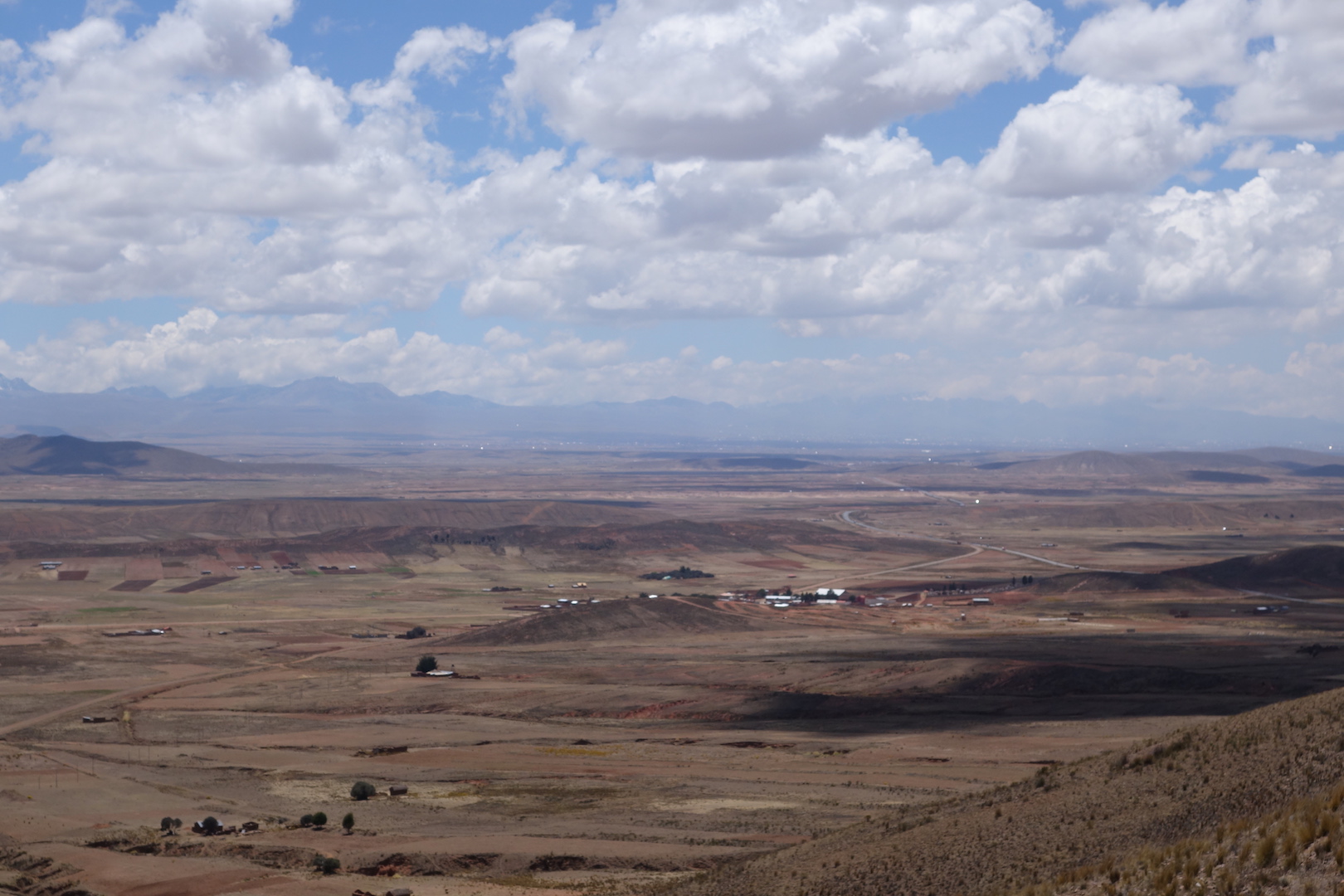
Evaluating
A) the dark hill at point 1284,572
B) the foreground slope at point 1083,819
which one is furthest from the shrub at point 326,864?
the dark hill at point 1284,572

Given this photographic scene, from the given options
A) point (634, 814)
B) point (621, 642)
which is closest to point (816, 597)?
point (621, 642)

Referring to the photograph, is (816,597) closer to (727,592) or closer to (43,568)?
(727,592)

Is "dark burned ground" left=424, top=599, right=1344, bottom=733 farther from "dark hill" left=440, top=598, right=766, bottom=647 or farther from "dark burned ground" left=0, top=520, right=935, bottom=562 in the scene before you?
"dark burned ground" left=0, top=520, right=935, bottom=562

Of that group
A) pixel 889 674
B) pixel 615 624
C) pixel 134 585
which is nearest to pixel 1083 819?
pixel 889 674

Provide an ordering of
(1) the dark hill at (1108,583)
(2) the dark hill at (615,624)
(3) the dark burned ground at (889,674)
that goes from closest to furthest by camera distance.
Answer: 1. (3) the dark burned ground at (889,674)
2. (2) the dark hill at (615,624)
3. (1) the dark hill at (1108,583)

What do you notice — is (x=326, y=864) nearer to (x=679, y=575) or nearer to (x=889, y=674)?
(x=889, y=674)

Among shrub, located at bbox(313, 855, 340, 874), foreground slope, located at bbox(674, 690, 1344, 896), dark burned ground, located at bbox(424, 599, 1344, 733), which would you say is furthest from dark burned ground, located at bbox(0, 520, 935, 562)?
foreground slope, located at bbox(674, 690, 1344, 896)

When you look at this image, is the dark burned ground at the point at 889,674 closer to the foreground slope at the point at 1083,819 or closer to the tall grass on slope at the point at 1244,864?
the foreground slope at the point at 1083,819
